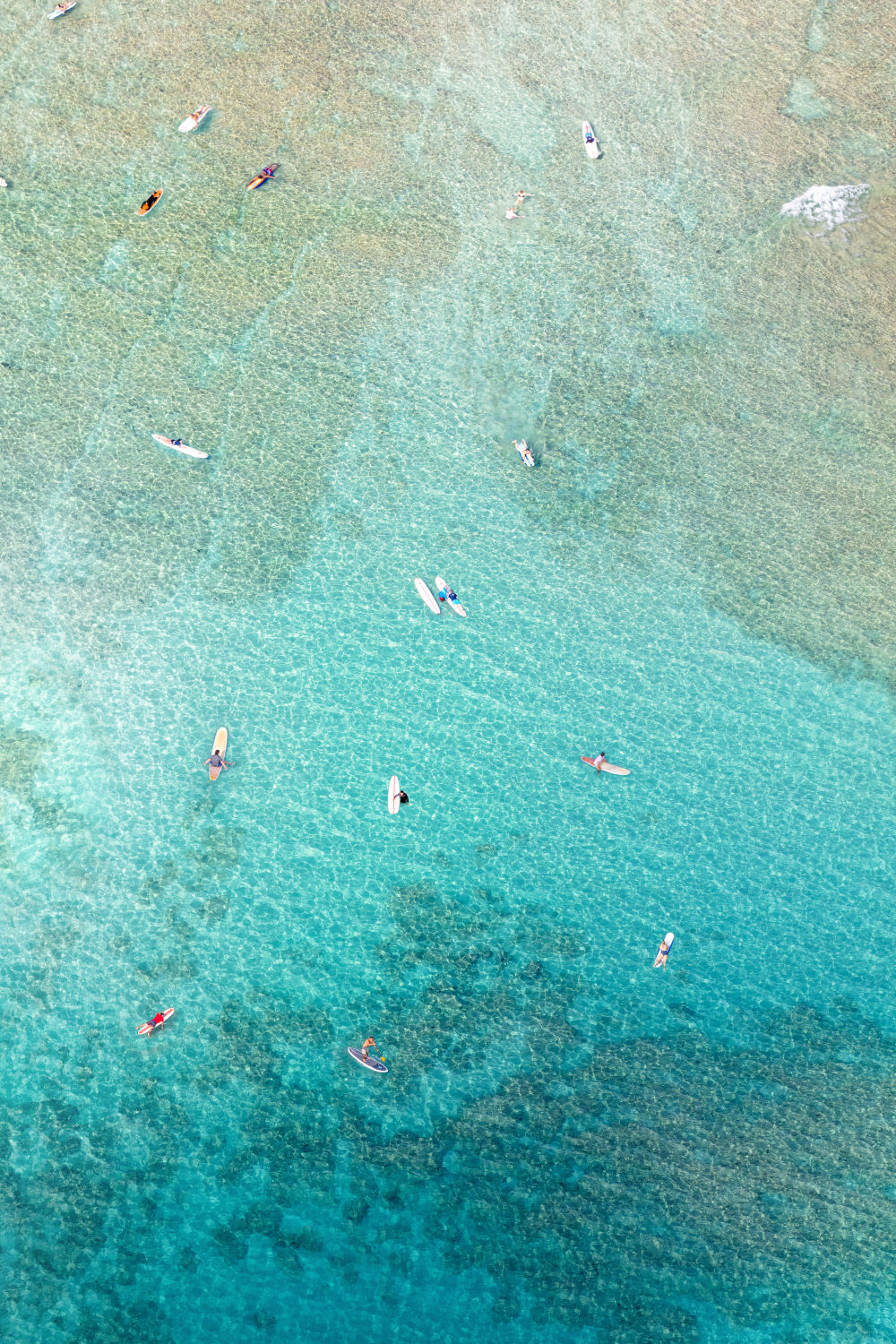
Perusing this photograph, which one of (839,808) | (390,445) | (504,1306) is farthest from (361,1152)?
(390,445)

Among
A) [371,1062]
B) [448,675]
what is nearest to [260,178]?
[448,675]

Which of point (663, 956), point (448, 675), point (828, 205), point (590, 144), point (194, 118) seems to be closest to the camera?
point (663, 956)

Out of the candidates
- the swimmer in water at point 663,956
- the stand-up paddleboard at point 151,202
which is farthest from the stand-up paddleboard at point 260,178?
the swimmer in water at point 663,956

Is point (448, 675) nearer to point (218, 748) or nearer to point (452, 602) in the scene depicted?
point (452, 602)

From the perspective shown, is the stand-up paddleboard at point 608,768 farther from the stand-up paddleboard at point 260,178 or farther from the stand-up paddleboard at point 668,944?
the stand-up paddleboard at point 260,178

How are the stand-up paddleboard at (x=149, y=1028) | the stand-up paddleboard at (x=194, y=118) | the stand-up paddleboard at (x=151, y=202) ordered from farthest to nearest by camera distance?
the stand-up paddleboard at (x=194, y=118) < the stand-up paddleboard at (x=151, y=202) < the stand-up paddleboard at (x=149, y=1028)

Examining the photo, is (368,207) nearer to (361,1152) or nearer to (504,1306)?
(361,1152)
